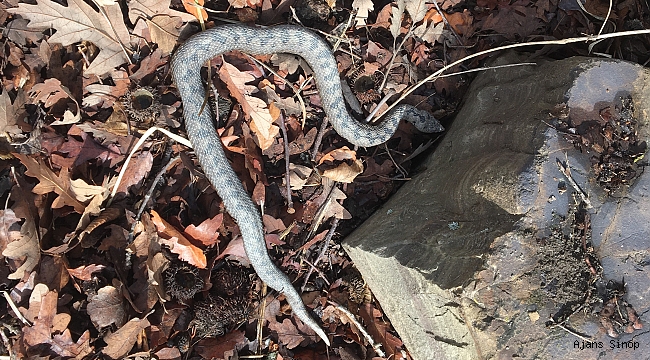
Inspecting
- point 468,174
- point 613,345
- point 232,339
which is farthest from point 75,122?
point 613,345

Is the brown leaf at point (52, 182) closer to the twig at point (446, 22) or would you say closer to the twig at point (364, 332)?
the twig at point (364, 332)

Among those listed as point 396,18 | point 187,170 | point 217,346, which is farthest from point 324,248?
point 396,18

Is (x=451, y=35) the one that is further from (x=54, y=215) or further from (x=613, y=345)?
(x=54, y=215)

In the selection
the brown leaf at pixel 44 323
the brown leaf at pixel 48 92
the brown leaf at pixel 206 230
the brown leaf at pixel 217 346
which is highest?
the brown leaf at pixel 48 92

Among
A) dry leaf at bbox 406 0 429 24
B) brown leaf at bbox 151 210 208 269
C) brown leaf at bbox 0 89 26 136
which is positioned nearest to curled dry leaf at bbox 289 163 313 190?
brown leaf at bbox 151 210 208 269

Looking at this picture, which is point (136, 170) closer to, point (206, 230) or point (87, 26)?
point (206, 230)

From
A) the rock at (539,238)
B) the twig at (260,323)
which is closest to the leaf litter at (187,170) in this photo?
the twig at (260,323)
